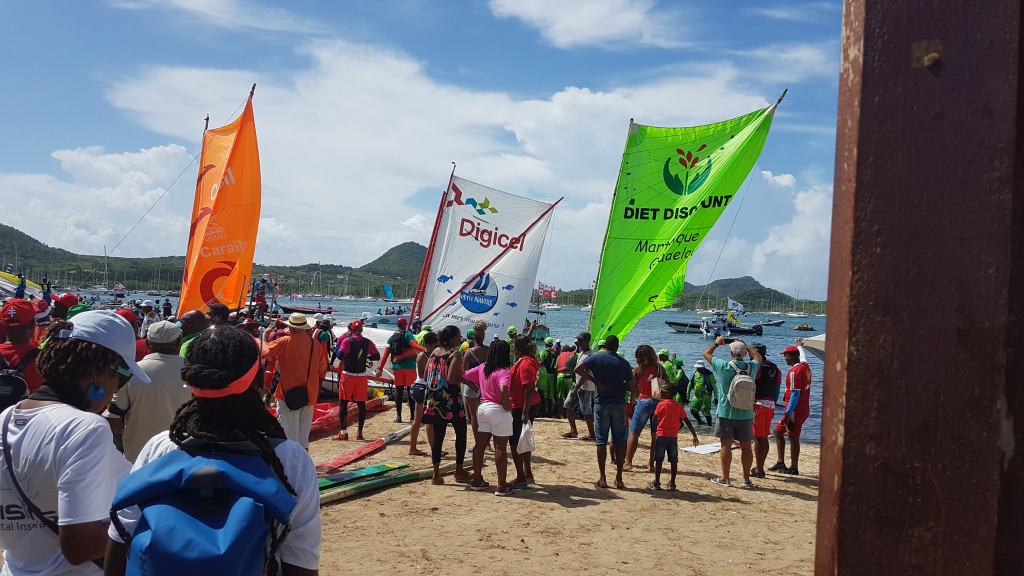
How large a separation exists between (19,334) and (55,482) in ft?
9.97

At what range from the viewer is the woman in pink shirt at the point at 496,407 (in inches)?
301

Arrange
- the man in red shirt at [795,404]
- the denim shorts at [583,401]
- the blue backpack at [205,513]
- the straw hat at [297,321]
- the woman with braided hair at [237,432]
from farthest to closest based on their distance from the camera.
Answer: the denim shorts at [583,401]
the man in red shirt at [795,404]
the straw hat at [297,321]
the woman with braided hair at [237,432]
the blue backpack at [205,513]

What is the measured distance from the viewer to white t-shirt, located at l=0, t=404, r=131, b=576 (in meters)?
2.20

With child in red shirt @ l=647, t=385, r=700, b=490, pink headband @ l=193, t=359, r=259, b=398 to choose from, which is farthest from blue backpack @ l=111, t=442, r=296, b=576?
child in red shirt @ l=647, t=385, r=700, b=490

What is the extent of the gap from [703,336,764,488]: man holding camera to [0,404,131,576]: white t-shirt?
7.49 meters

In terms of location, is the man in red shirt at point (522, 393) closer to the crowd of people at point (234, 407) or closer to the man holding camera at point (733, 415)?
the crowd of people at point (234, 407)

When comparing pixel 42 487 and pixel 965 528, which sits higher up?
pixel 965 528

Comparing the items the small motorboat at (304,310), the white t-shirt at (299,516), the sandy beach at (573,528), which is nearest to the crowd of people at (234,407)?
the white t-shirt at (299,516)

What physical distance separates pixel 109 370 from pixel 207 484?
1222mm

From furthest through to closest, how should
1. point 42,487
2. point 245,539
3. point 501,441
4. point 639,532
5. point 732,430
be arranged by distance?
point 732,430, point 501,441, point 639,532, point 42,487, point 245,539

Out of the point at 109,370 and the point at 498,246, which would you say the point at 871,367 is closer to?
the point at 109,370

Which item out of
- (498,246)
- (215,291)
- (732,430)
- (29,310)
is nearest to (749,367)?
(732,430)

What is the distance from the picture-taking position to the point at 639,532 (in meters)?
6.75

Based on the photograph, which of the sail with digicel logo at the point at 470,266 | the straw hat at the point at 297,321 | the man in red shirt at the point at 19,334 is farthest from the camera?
the sail with digicel logo at the point at 470,266
